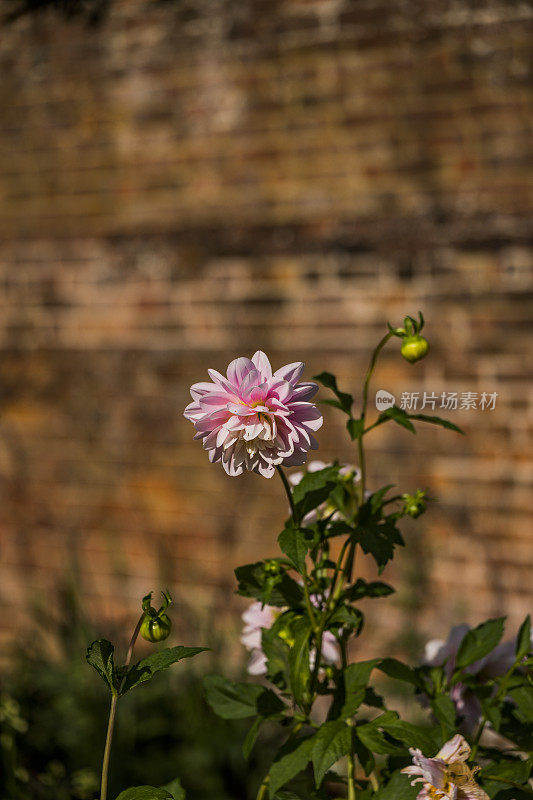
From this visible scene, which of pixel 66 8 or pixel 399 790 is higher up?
pixel 66 8

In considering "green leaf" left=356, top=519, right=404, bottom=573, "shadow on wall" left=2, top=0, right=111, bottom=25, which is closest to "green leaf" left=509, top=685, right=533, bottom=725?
"green leaf" left=356, top=519, right=404, bottom=573

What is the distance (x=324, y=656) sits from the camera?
95 centimetres

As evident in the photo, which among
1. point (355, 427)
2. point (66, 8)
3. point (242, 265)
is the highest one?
point (66, 8)

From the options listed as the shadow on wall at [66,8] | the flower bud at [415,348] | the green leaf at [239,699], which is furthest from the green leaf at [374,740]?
the shadow on wall at [66,8]

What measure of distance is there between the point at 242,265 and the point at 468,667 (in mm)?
1751

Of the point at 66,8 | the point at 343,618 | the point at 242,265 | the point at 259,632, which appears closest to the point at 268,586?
the point at 343,618

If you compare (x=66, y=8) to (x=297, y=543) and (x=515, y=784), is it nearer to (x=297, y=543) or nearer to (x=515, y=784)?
(x=297, y=543)

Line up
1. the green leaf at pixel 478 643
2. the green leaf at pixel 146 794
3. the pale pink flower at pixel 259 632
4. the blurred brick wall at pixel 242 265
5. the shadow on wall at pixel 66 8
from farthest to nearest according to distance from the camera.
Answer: the shadow on wall at pixel 66 8
the blurred brick wall at pixel 242 265
the pale pink flower at pixel 259 632
the green leaf at pixel 478 643
the green leaf at pixel 146 794

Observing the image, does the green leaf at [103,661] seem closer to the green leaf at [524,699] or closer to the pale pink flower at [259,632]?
the pale pink flower at [259,632]

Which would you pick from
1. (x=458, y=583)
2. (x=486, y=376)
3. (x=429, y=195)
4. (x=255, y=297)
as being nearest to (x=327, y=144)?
(x=429, y=195)

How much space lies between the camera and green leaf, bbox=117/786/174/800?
0.65m

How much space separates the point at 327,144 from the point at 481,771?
1.99m

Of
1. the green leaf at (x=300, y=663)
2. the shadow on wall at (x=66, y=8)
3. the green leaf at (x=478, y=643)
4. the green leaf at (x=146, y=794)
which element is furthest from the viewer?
the shadow on wall at (x=66, y=8)

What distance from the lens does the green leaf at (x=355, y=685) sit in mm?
Answer: 769
